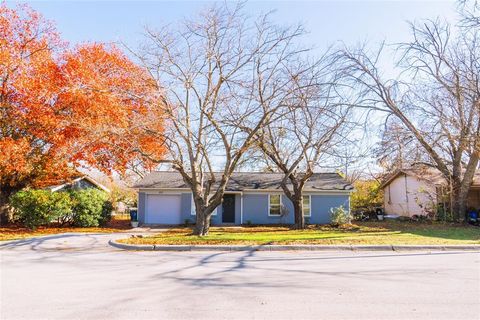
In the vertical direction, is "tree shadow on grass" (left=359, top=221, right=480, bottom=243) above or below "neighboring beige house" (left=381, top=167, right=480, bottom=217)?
below

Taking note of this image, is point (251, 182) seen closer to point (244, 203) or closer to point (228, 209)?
point (244, 203)

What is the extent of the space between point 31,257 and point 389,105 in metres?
19.6

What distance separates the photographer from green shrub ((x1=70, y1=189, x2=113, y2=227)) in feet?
67.2

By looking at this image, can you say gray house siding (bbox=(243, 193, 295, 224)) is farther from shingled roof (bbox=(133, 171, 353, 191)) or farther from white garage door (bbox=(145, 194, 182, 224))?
white garage door (bbox=(145, 194, 182, 224))

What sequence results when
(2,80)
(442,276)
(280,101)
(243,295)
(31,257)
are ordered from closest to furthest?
1. (243,295)
2. (442,276)
3. (31,257)
4. (280,101)
5. (2,80)

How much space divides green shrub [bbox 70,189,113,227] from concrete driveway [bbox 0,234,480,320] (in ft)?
32.7

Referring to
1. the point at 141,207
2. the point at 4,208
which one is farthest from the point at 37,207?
the point at 141,207

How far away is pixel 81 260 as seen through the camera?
10109 millimetres

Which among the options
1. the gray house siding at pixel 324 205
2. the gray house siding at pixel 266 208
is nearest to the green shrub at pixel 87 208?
the gray house siding at pixel 266 208

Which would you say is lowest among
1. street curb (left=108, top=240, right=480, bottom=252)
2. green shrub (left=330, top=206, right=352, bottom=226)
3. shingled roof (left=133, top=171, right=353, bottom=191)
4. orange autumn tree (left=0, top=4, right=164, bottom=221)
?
street curb (left=108, top=240, right=480, bottom=252)

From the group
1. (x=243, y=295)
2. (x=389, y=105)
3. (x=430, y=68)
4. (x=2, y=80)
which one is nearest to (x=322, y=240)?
(x=243, y=295)

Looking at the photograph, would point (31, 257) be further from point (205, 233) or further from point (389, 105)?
point (389, 105)

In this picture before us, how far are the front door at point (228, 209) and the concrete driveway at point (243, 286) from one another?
12.9 meters

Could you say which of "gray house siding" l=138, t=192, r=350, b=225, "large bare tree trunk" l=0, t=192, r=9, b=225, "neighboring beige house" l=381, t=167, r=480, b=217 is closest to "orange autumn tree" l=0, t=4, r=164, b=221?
"large bare tree trunk" l=0, t=192, r=9, b=225
